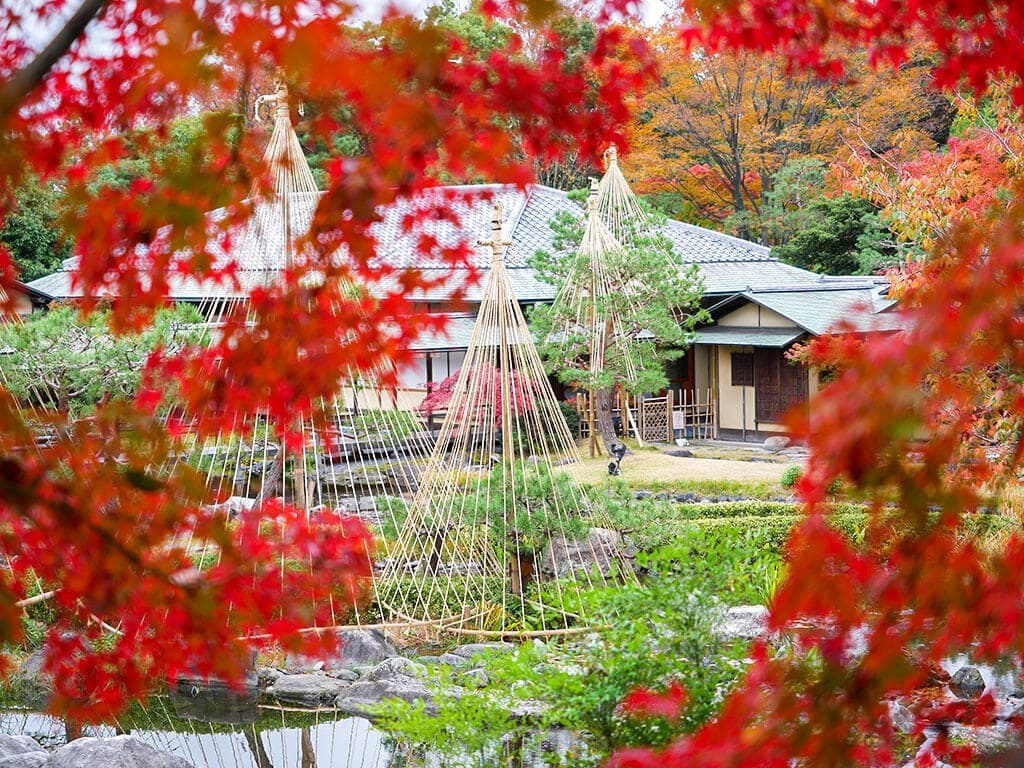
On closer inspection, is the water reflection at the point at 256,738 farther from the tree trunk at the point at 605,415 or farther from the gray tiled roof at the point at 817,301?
the gray tiled roof at the point at 817,301

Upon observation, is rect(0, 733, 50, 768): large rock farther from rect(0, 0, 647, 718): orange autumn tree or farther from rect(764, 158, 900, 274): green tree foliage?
rect(764, 158, 900, 274): green tree foliage

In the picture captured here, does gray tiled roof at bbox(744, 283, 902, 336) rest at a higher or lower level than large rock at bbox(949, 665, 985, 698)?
higher

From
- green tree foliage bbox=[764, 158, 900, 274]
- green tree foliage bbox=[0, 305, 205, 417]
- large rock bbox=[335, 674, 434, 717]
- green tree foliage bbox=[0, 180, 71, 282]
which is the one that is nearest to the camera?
large rock bbox=[335, 674, 434, 717]

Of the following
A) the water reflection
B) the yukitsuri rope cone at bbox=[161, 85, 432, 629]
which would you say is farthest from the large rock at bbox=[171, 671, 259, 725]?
the yukitsuri rope cone at bbox=[161, 85, 432, 629]

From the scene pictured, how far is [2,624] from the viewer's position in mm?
1516

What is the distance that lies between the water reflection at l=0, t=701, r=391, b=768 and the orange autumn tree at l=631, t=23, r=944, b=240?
50.8 feet

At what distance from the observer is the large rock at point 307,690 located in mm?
6902

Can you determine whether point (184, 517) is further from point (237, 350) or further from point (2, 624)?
point (237, 350)

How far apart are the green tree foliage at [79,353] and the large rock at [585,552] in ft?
13.1

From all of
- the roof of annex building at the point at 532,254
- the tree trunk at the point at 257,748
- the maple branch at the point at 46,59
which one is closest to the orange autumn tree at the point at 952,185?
the tree trunk at the point at 257,748

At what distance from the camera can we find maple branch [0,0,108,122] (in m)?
1.57

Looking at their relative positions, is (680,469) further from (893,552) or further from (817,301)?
(893,552)

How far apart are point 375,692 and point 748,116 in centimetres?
1642

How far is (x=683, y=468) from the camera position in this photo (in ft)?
43.1
